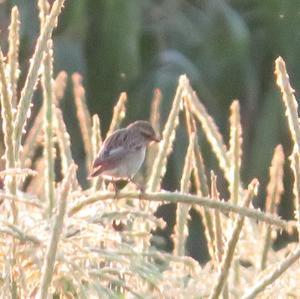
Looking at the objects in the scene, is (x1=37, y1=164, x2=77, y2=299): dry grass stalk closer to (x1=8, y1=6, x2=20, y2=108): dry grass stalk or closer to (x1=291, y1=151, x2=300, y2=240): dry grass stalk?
(x1=291, y1=151, x2=300, y2=240): dry grass stalk

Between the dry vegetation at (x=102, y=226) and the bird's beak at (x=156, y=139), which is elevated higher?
the bird's beak at (x=156, y=139)

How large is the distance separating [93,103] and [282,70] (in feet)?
17.4

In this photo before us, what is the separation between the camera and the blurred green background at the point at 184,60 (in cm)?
672

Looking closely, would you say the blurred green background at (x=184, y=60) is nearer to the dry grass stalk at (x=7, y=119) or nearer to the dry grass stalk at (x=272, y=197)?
the dry grass stalk at (x=272, y=197)

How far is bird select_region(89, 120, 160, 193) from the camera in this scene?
10.1ft

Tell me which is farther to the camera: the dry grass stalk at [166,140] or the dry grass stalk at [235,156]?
the dry grass stalk at [166,140]

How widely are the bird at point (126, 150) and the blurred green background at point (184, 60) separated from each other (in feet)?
10.3

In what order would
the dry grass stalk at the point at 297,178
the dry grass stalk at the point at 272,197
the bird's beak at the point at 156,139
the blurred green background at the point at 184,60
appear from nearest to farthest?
the dry grass stalk at the point at 297,178 < the dry grass stalk at the point at 272,197 < the bird's beak at the point at 156,139 < the blurred green background at the point at 184,60

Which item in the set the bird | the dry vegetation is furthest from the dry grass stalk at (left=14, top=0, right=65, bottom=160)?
the bird

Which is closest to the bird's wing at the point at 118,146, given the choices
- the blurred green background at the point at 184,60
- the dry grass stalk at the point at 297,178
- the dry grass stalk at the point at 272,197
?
the dry grass stalk at the point at 272,197

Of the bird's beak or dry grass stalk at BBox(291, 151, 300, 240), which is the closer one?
dry grass stalk at BBox(291, 151, 300, 240)

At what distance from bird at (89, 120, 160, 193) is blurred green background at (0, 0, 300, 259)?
315 cm

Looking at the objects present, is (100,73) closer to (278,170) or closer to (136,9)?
(136,9)

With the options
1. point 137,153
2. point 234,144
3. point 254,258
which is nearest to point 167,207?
point 137,153
